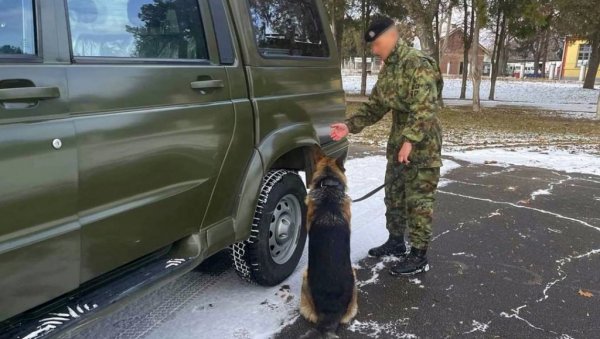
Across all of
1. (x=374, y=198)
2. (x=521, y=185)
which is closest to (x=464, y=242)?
(x=374, y=198)

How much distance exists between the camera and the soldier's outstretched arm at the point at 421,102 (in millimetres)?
3350

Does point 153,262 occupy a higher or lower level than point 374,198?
higher

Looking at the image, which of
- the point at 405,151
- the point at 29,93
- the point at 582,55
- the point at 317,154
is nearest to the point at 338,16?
the point at 405,151

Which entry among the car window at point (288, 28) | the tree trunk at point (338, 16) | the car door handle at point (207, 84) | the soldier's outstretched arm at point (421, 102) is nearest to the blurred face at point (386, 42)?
the soldier's outstretched arm at point (421, 102)

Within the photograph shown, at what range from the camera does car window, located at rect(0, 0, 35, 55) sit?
1.81 m

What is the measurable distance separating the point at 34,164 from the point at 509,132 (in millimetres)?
11893

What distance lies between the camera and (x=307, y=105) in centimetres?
353

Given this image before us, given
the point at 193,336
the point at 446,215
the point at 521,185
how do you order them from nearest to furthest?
the point at 193,336
the point at 446,215
the point at 521,185

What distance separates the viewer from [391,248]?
13.3 feet

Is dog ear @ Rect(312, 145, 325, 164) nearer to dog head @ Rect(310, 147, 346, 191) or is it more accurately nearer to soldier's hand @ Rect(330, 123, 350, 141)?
dog head @ Rect(310, 147, 346, 191)

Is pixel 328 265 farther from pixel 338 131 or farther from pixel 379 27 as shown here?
pixel 379 27

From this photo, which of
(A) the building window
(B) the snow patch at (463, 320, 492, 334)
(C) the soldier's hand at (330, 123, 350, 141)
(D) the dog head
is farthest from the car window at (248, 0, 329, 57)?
(A) the building window

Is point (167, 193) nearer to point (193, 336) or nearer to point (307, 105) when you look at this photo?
point (193, 336)

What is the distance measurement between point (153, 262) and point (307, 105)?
62.0 inches
